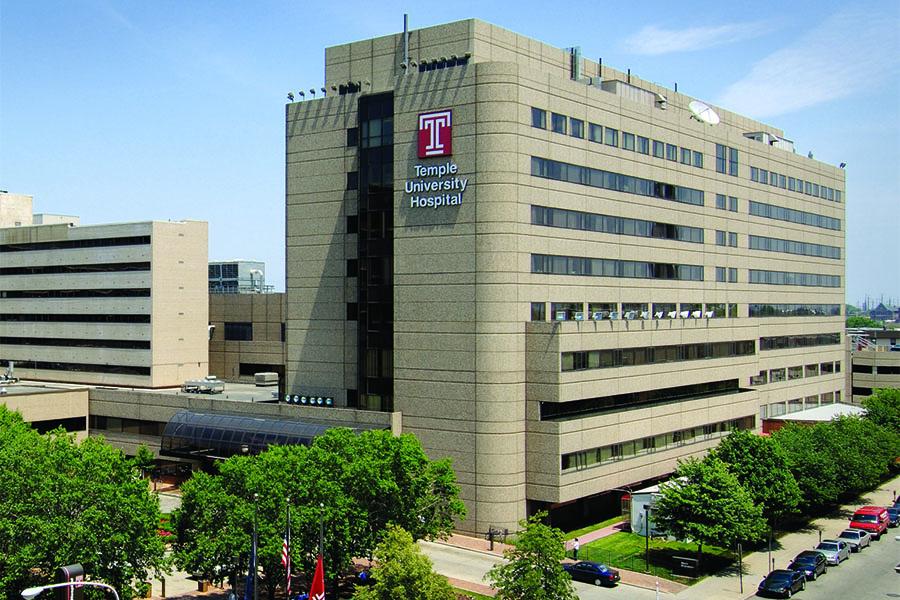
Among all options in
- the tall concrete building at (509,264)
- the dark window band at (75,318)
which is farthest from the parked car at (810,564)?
the dark window band at (75,318)

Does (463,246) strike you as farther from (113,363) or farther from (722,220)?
(113,363)

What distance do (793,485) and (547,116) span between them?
118ft

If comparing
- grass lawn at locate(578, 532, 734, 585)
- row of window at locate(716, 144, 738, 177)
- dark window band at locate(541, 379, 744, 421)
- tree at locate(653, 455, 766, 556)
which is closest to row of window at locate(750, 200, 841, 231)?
row of window at locate(716, 144, 738, 177)

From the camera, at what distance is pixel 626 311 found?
87.9 m

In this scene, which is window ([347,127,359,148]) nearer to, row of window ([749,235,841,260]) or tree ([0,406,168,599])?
tree ([0,406,168,599])

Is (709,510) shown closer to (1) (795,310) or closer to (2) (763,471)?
(2) (763,471)

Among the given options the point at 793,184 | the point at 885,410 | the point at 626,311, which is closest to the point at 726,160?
the point at 793,184

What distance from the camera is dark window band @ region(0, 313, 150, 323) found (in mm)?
109312

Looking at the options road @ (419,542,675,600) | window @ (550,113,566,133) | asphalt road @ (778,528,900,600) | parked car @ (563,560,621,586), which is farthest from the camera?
window @ (550,113,566,133)

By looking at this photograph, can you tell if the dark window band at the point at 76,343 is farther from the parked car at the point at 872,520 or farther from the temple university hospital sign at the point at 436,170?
the parked car at the point at 872,520

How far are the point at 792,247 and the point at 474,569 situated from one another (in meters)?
76.5

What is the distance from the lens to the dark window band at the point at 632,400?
78.0 m

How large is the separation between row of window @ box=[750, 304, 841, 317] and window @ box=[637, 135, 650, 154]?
3162 centimetres

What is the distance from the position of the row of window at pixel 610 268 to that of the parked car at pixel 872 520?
2825cm
